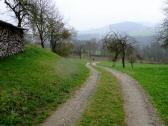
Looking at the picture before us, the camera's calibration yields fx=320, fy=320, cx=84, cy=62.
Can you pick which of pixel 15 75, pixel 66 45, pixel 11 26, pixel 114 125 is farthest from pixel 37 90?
pixel 66 45

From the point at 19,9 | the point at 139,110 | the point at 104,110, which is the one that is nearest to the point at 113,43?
the point at 19,9

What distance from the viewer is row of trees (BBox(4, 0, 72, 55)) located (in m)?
46.8

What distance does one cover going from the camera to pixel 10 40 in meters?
32.4

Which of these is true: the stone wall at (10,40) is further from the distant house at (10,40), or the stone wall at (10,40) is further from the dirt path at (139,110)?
the dirt path at (139,110)

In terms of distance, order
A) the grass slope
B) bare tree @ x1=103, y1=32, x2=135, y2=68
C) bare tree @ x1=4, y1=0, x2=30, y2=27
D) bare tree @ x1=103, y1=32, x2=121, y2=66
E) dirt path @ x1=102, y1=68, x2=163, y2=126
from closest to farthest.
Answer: dirt path @ x1=102, y1=68, x2=163, y2=126, the grass slope, bare tree @ x1=4, y1=0, x2=30, y2=27, bare tree @ x1=103, y1=32, x2=135, y2=68, bare tree @ x1=103, y1=32, x2=121, y2=66

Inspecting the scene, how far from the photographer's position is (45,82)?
22.7 m

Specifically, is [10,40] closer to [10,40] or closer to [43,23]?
[10,40]

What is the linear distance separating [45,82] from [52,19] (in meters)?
42.2

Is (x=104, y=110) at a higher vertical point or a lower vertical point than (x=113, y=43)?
lower

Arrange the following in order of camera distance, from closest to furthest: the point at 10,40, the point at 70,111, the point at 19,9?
the point at 70,111
the point at 10,40
the point at 19,9

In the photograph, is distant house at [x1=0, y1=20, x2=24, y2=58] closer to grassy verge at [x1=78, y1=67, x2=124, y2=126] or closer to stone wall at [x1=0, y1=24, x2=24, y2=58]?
stone wall at [x1=0, y1=24, x2=24, y2=58]

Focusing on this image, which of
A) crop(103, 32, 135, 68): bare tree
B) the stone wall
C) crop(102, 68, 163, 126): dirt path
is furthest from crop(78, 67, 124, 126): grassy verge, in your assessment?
crop(103, 32, 135, 68): bare tree

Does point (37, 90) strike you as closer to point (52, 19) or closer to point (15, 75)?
point (15, 75)

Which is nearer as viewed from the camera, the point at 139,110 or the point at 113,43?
the point at 139,110
